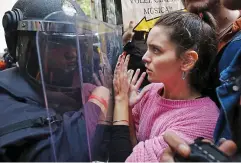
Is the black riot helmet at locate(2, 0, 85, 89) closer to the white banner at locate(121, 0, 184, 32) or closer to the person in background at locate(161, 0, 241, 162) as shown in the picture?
the person in background at locate(161, 0, 241, 162)

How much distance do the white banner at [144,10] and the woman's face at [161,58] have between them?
3.06ft

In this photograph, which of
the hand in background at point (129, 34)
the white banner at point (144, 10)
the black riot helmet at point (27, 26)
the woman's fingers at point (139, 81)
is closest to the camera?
the black riot helmet at point (27, 26)

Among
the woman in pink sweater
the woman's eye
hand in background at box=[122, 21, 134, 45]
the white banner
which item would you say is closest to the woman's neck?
the woman in pink sweater

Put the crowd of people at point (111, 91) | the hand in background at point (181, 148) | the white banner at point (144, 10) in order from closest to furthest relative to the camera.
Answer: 1. the hand in background at point (181, 148)
2. the crowd of people at point (111, 91)
3. the white banner at point (144, 10)

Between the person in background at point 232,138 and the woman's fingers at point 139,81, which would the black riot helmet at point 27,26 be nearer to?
the woman's fingers at point 139,81

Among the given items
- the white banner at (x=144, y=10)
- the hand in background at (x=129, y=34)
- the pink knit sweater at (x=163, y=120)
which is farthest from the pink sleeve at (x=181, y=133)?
the white banner at (x=144, y=10)

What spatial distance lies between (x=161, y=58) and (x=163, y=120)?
0.61 feet

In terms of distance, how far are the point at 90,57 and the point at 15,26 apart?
298mm

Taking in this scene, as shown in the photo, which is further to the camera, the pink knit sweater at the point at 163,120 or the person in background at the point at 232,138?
the pink knit sweater at the point at 163,120

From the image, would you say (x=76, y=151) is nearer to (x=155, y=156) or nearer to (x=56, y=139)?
(x=56, y=139)

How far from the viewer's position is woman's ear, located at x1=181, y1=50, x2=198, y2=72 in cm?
80

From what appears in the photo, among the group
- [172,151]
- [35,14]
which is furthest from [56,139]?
[35,14]

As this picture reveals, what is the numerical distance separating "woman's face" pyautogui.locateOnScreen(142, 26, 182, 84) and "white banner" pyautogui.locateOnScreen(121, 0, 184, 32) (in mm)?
932

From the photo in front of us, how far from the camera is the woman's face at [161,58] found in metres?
0.80
